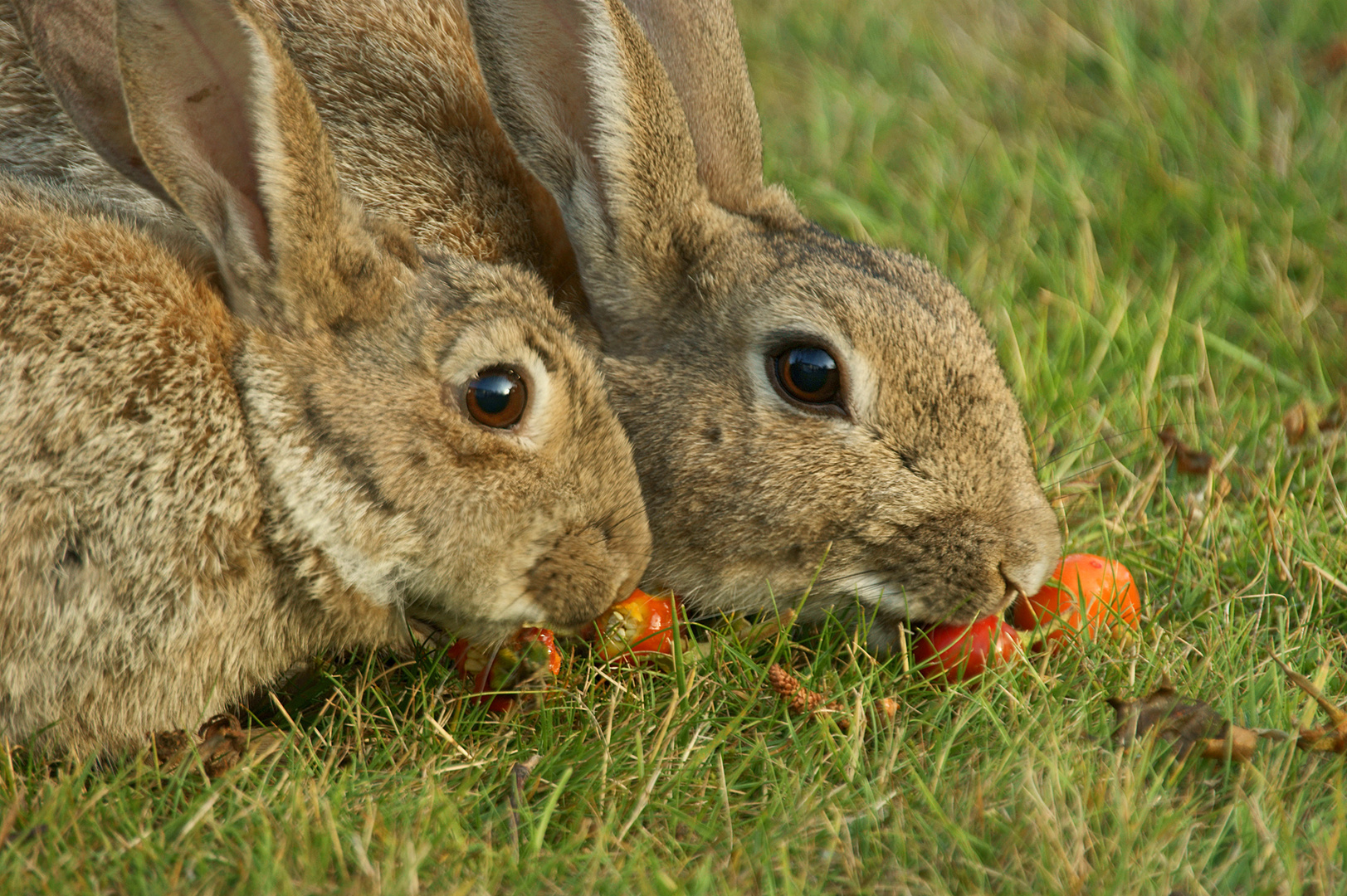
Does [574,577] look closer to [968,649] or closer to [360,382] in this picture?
[360,382]

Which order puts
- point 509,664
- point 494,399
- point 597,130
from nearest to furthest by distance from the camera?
point 494,399 < point 509,664 < point 597,130

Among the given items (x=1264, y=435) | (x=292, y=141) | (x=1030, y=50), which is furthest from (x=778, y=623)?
(x=1030, y=50)

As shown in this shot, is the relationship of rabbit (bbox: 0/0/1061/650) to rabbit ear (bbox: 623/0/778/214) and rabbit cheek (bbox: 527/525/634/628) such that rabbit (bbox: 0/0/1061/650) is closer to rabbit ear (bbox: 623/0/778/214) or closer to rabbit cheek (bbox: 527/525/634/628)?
rabbit ear (bbox: 623/0/778/214)

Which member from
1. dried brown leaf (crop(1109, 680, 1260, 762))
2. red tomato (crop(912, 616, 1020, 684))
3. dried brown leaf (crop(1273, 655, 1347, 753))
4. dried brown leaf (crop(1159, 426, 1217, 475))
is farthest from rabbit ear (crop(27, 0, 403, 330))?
dried brown leaf (crop(1159, 426, 1217, 475))

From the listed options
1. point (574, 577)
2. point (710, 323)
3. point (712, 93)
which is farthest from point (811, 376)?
point (712, 93)

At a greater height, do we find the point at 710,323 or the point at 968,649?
the point at 710,323

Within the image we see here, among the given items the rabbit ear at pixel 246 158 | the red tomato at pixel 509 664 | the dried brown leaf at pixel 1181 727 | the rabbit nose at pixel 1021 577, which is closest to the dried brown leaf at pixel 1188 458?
the rabbit nose at pixel 1021 577

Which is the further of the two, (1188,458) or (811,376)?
(1188,458)

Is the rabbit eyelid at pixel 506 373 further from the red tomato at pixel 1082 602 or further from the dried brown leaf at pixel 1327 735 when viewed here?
the dried brown leaf at pixel 1327 735
